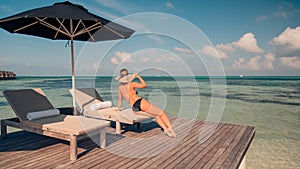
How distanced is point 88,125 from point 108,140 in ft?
2.63

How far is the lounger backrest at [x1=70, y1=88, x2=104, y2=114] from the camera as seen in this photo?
499cm

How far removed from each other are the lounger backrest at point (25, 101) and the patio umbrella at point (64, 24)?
0.72m

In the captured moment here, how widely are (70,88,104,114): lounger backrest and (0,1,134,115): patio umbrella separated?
367mm

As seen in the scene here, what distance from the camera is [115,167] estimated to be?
267 centimetres

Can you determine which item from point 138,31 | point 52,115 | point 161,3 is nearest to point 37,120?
point 52,115

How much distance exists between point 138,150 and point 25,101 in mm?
2642

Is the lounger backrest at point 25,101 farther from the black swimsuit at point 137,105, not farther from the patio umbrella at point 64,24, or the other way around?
the black swimsuit at point 137,105

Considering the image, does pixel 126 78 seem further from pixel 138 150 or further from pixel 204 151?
pixel 204 151

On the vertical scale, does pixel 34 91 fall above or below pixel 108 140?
above

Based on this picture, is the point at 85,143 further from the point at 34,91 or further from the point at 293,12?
the point at 293,12

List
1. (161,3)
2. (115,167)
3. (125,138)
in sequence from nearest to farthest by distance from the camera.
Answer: (115,167), (125,138), (161,3)

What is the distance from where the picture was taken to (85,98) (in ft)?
17.4

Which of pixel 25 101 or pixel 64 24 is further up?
pixel 64 24

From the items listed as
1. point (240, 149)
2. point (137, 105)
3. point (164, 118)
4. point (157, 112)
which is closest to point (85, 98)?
point (137, 105)
